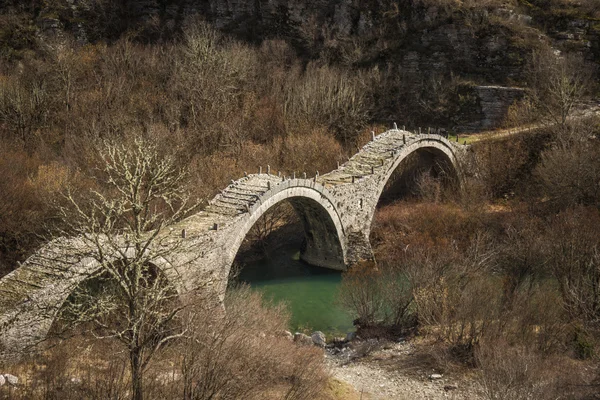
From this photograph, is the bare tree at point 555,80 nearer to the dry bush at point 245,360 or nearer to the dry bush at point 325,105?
the dry bush at point 325,105

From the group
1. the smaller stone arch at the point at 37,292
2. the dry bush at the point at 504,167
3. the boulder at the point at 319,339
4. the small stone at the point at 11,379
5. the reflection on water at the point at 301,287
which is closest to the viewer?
the small stone at the point at 11,379

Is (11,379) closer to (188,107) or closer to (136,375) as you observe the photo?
(136,375)

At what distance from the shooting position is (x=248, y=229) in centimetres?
2036

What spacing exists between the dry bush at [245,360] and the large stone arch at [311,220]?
4.40 metres

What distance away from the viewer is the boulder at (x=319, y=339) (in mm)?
19594

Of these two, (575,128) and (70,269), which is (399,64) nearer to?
(575,128)

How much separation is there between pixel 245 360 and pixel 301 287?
13583 millimetres

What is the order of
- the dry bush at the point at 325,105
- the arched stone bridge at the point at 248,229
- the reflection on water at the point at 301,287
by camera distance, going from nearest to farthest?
the arched stone bridge at the point at 248,229 → the reflection on water at the point at 301,287 → the dry bush at the point at 325,105

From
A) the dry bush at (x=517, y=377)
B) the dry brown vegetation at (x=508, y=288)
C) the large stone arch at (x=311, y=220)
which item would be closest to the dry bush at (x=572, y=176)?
the dry brown vegetation at (x=508, y=288)

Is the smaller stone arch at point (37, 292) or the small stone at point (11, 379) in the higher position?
the smaller stone arch at point (37, 292)

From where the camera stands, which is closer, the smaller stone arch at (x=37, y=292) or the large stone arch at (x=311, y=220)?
the smaller stone arch at (x=37, y=292)

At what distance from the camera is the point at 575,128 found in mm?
31422

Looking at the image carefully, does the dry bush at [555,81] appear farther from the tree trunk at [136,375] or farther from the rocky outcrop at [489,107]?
the tree trunk at [136,375]

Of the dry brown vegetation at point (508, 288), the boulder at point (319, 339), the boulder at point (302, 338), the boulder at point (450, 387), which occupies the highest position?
the dry brown vegetation at point (508, 288)
